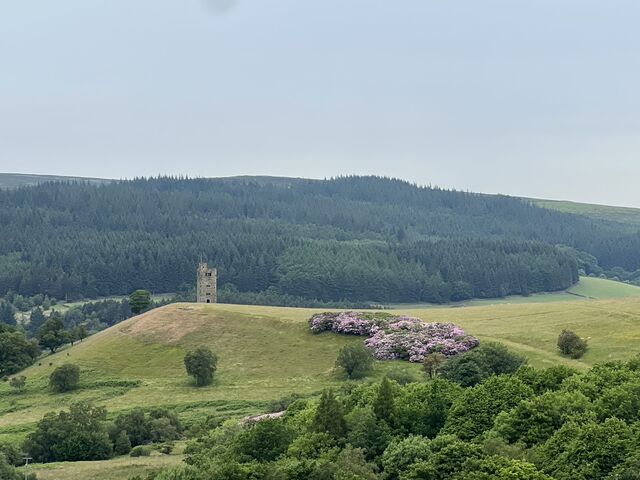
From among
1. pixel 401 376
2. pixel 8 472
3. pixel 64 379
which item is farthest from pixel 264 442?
pixel 64 379

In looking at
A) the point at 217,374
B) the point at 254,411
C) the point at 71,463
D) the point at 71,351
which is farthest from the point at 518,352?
the point at 71,351

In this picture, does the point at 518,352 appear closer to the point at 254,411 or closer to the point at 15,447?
the point at 254,411

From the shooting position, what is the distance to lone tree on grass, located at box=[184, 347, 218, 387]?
110287 millimetres

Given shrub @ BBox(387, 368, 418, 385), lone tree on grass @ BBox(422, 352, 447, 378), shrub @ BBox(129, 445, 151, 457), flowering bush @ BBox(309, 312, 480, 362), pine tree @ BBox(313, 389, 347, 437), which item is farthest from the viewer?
flowering bush @ BBox(309, 312, 480, 362)

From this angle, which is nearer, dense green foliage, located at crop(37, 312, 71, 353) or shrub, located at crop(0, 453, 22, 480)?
shrub, located at crop(0, 453, 22, 480)

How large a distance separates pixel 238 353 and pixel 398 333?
19.4 m

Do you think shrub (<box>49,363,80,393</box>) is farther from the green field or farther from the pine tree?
the pine tree

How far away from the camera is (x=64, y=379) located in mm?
113250

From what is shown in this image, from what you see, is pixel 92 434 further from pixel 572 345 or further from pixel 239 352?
pixel 572 345

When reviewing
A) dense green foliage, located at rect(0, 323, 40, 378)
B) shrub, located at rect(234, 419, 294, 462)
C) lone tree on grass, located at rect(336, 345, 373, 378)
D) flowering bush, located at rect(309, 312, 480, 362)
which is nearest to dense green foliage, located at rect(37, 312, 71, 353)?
dense green foliage, located at rect(0, 323, 40, 378)

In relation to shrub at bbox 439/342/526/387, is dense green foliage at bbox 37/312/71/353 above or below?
below

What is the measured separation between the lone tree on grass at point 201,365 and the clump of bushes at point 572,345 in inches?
1492

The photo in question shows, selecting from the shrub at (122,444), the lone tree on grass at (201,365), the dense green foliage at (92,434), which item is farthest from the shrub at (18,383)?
the shrub at (122,444)

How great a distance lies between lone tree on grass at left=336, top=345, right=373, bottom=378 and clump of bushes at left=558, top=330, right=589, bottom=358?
19749 mm
